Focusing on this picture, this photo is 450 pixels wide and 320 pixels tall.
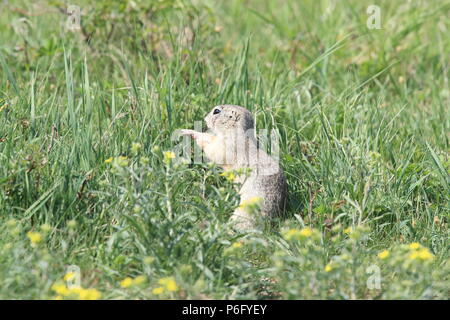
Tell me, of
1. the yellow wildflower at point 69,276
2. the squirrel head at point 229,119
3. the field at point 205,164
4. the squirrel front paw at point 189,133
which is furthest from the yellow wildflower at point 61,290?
the squirrel head at point 229,119

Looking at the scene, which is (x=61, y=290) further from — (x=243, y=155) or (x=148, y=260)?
(x=243, y=155)

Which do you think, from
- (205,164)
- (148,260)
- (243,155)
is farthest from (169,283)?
(243,155)

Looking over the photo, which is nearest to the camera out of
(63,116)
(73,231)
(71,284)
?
(71,284)

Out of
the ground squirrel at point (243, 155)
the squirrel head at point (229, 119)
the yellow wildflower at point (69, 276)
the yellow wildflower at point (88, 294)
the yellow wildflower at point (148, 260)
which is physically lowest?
the yellow wildflower at point (88, 294)

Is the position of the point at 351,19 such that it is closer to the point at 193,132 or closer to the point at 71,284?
the point at 193,132

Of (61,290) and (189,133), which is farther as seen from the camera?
(189,133)

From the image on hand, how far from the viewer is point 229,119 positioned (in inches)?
190

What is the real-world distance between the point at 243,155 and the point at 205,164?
0.33m

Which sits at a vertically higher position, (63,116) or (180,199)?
(63,116)

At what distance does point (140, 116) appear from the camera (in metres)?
4.83

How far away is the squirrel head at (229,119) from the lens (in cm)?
482

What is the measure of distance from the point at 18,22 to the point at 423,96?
344cm

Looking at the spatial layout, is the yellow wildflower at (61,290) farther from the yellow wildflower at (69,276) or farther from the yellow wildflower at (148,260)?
the yellow wildflower at (148,260)
